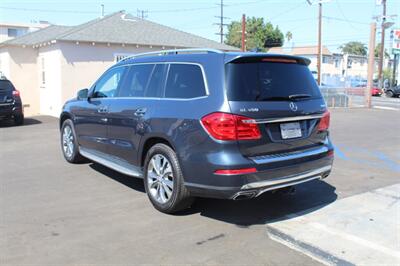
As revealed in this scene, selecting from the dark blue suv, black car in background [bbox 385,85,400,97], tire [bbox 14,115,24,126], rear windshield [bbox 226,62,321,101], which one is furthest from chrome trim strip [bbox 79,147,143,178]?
black car in background [bbox 385,85,400,97]

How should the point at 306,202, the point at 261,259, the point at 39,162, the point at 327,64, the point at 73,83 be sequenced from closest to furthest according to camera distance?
the point at 261,259
the point at 306,202
the point at 39,162
the point at 73,83
the point at 327,64

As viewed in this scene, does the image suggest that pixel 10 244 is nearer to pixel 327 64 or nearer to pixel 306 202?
pixel 306 202

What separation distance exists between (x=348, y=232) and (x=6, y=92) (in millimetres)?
12573

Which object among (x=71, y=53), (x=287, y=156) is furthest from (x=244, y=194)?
(x=71, y=53)

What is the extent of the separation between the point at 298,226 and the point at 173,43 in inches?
618

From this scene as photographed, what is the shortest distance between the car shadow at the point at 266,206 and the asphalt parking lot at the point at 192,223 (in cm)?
1

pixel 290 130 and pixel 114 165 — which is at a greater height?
pixel 290 130

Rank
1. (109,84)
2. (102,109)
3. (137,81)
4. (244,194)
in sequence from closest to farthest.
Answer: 1. (244,194)
2. (137,81)
3. (102,109)
4. (109,84)

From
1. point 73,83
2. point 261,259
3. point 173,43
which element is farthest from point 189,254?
point 173,43

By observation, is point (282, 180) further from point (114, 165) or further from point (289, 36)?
point (289, 36)

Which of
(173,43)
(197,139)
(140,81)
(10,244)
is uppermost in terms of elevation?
(173,43)

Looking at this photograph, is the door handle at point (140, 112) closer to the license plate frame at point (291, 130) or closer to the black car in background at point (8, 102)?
the license plate frame at point (291, 130)

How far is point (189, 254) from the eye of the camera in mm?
4035

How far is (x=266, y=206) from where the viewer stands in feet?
17.9
